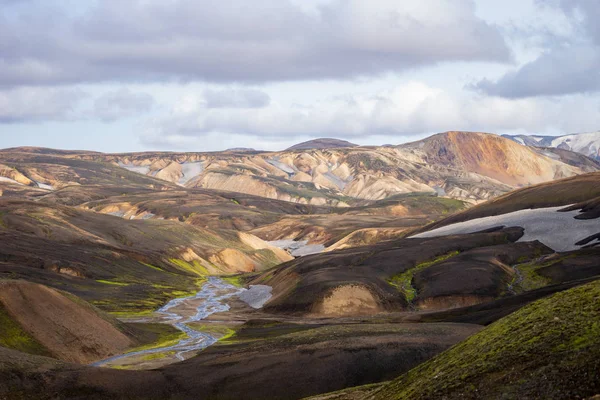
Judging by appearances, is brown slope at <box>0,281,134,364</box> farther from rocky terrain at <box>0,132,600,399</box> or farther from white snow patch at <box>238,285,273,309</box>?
white snow patch at <box>238,285,273,309</box>

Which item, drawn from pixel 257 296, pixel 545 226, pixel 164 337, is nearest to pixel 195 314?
pixel 257 296

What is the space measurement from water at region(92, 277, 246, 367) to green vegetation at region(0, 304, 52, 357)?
615 centimetres

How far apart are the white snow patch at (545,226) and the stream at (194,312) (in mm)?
57757

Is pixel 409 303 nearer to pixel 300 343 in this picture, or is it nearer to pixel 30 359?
pixel 300 343

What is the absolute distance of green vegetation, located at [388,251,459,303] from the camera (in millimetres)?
125750

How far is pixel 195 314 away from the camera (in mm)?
126875

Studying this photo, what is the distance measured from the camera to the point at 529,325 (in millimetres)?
34375

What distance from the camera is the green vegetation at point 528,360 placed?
27.3 metres

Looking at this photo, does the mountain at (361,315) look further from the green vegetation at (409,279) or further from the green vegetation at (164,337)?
the green vegetation at (164,337)

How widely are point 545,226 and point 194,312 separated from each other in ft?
266

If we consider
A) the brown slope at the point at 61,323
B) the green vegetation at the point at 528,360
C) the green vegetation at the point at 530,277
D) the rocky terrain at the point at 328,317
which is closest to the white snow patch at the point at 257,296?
the rocky terrain at the point at 328,317

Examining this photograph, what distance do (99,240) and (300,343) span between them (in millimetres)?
139370

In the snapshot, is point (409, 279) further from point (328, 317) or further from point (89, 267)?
point (89, 267)

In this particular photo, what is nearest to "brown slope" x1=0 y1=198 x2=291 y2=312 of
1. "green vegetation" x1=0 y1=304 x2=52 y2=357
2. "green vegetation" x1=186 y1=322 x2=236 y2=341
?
"green vegetation" x1=186 y1=322 x2=236 y2=341
